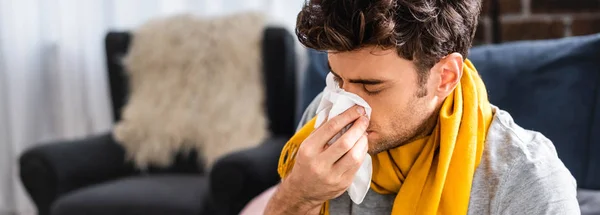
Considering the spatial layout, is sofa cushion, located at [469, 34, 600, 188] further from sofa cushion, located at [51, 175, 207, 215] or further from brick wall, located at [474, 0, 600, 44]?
sofa cushion, located at [51, 175, 207, 215]

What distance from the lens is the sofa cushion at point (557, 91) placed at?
→ 1678 millimetres

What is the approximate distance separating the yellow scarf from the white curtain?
1763mm

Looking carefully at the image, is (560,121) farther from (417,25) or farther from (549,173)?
(417,25)

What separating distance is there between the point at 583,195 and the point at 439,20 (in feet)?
2.13

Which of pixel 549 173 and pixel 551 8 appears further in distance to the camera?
pixel 551 8

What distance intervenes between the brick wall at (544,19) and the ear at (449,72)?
4.15 feet

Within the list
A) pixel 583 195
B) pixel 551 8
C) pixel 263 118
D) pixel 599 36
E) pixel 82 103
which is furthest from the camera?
pixel 82 103

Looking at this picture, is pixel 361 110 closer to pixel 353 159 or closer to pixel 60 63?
pixel 353 159

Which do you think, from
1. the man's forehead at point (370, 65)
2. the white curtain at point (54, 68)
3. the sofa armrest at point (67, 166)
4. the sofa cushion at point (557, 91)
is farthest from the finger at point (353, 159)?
the white curtain at point (54, 68)

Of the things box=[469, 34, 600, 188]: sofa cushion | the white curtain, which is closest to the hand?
box=[469, 34, 600, 188]: sofa cushion

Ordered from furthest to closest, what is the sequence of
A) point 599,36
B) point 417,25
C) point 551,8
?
point 551,8 < point 599,36 < point 417,25

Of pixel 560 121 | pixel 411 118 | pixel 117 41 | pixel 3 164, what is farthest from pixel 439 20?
pixel 3 164

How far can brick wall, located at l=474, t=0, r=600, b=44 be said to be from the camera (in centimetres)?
237

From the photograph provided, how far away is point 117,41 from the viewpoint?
2.79m
